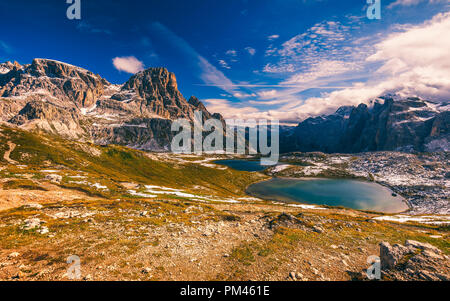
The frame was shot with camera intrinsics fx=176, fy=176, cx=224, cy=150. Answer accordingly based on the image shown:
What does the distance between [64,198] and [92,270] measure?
→ 3359 centimetres

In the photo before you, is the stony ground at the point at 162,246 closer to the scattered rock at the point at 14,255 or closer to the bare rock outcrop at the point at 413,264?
the scattered rock at the point at 14,255

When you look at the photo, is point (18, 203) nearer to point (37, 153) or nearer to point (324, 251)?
point (324, 251)

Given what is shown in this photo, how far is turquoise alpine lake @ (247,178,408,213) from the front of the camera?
117 metres

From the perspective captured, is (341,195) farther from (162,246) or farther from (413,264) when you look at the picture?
(162,246)

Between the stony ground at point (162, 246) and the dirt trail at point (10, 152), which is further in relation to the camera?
the dirt trail at point (10, 152)

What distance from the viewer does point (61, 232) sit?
62.1 feet

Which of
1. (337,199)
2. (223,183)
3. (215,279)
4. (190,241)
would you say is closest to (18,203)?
(190,241)

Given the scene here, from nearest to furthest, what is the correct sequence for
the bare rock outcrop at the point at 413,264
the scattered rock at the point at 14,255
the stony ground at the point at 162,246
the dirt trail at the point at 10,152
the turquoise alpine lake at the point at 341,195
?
the bare rock outcrop at the point at 413,264
the stony ground at the point at 162,246
the scattered rock at the point at 14,255
the dirt trail at the point at 10,152
the turquoise alpine lake at the point at 341,195

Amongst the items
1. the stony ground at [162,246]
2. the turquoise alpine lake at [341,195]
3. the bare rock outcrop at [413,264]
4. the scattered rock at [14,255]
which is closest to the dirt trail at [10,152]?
the stony ground at [162,246]

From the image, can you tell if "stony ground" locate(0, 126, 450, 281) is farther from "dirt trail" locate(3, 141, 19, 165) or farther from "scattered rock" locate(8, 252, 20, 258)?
"dirt trail" locate(3, 141, 19, 165)

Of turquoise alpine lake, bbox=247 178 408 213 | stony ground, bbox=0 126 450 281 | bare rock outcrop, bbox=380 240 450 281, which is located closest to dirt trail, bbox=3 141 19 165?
stony ground, bbox=0 126 450 281

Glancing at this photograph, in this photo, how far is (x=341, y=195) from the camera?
5413 inches

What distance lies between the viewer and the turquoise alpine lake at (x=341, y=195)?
117 meters
